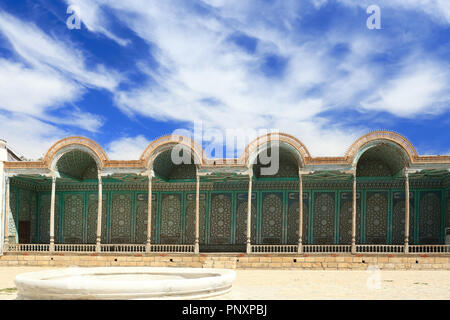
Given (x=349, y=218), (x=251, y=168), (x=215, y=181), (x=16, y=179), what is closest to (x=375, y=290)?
(x=251, y=168)

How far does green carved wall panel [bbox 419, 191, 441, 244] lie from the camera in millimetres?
23594

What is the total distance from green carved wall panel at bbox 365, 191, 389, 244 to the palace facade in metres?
0.05

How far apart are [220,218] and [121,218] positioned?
5538 millimetres

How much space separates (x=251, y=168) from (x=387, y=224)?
802 cm

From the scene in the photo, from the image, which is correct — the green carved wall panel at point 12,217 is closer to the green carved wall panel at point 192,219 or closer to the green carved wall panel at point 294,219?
the green carved wall panel at point 192,219

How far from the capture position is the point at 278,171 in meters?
25.0

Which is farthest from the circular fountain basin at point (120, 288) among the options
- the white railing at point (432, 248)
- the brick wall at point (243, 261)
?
the white railing at point (432, 248)

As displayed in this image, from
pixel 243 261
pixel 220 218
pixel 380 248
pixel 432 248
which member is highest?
pixel 220 218

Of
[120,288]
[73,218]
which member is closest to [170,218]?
[73,218]

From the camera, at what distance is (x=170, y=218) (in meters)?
25.9

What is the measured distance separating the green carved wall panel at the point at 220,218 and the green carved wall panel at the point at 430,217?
Result: 9.80 m

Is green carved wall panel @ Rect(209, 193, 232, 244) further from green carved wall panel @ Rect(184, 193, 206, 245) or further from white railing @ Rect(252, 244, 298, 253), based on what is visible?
white railing @ Rect(252, 244, 298, 253)

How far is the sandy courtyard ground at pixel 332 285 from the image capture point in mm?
12055

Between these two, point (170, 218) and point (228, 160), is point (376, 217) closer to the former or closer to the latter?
point (228, 160)
